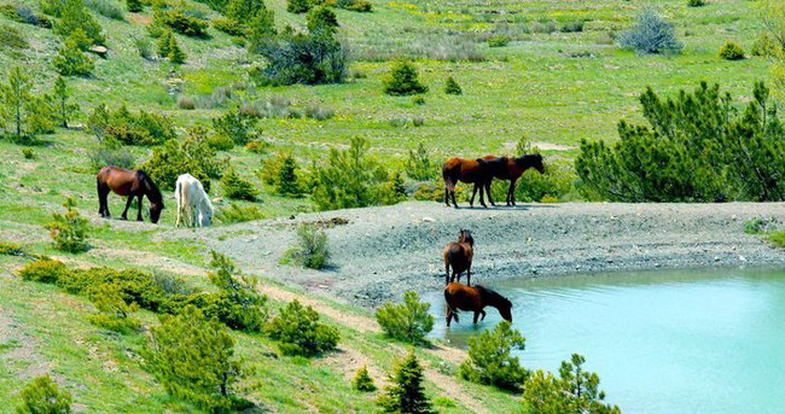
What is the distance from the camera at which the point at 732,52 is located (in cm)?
6738

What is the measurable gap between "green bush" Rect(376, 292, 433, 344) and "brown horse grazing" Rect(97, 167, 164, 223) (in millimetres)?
10642

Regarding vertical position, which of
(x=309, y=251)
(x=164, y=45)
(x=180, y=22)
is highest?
(x=180, y=22)

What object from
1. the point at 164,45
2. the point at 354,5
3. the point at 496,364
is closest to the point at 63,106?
the point at 164,45

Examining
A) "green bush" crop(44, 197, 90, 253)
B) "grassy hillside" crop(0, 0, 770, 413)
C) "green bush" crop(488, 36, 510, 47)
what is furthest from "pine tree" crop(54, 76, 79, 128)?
"green bush" crop(488, 36, 510, 47)

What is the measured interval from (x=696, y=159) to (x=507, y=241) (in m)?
9.21

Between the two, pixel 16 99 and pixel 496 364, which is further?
pixel 16 99

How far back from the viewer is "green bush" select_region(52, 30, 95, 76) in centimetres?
5266

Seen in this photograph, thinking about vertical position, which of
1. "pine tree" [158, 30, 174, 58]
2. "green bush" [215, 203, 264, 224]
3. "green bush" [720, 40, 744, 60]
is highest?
"green bush" [720, 40, 744, 60]

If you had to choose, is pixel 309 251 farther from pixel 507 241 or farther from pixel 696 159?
pixel 696 159

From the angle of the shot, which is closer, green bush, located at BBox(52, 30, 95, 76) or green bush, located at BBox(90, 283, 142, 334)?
green bush, located at BBox(90, 283, 142, 334)

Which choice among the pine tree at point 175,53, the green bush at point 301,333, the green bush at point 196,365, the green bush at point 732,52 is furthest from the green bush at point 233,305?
the green bush at point 732,52

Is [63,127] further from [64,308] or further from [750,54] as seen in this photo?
[750,54]

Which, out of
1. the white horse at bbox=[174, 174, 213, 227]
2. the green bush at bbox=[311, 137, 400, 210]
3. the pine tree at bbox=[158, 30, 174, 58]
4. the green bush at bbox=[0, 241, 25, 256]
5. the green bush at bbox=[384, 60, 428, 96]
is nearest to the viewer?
the green bush at bbox=[0, 241, 25, 256]

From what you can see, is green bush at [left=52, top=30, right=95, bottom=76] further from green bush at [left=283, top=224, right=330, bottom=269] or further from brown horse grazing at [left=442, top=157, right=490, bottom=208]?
green bush at [left=283, top=224, right=330, bottom=269]
